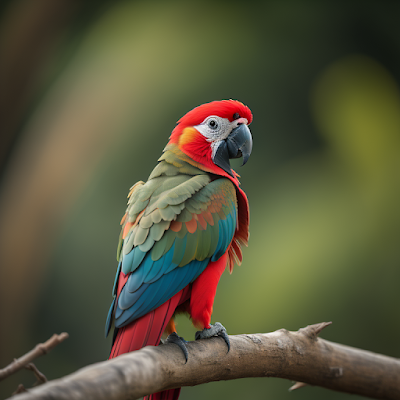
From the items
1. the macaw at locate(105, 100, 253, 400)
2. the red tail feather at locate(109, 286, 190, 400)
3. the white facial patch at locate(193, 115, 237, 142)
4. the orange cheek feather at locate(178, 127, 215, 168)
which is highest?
the white facial patch at locate(193, 115, 237, 142)

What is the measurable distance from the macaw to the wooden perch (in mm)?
90

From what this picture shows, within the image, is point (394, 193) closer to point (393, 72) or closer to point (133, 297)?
point (393, 72)

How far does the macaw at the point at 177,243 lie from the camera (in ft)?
4.52

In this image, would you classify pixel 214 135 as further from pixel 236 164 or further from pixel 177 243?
pixel 236 164

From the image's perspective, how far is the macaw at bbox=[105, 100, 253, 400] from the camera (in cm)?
138

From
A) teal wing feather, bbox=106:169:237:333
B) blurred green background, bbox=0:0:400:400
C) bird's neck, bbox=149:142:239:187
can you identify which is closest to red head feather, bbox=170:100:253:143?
bird's neck, bbox=149:142:239:187

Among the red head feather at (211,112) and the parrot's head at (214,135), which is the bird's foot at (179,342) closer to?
the parrot's head at (214,135)

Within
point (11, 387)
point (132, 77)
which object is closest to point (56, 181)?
point (132, 77)

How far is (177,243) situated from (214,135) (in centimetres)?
57

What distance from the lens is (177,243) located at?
1463 mm

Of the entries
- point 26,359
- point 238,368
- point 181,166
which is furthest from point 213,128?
point 26,359

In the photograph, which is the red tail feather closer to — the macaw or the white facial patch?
the macaw

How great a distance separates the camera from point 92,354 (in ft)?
12.7

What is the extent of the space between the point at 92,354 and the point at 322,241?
7.76ft
